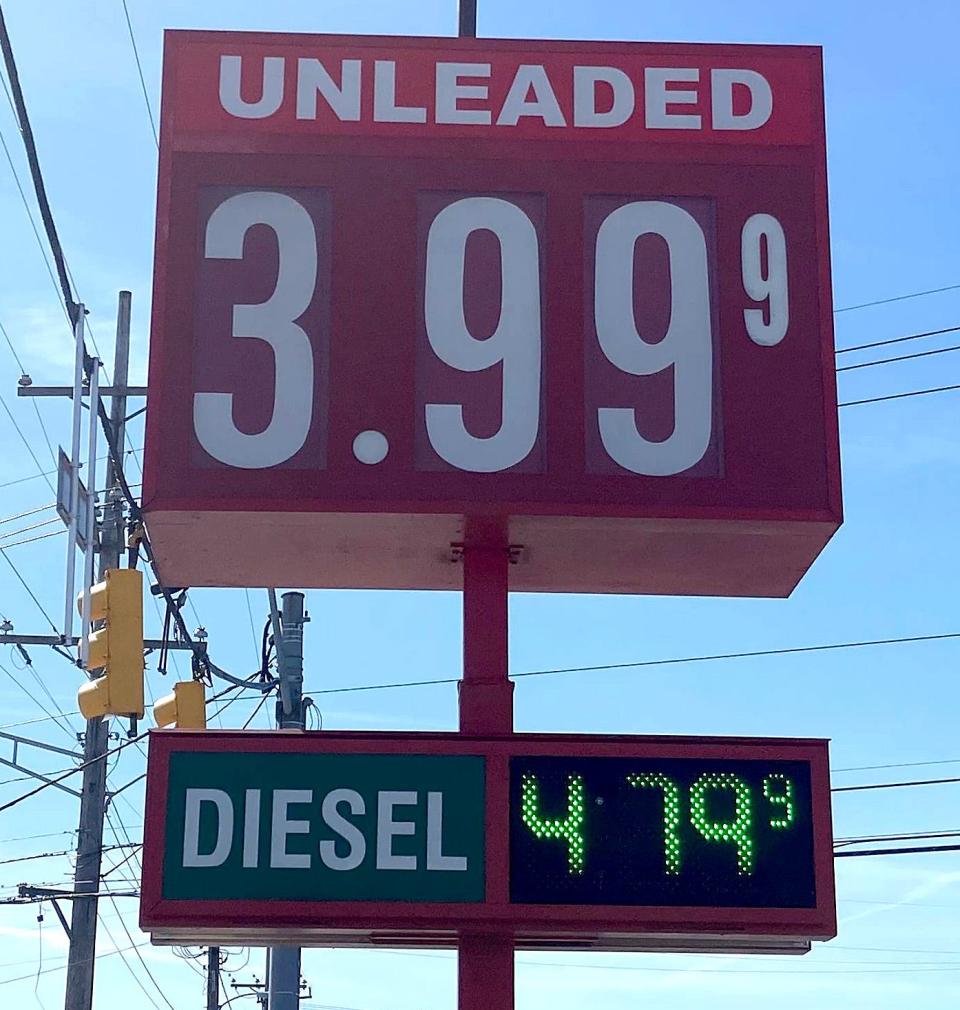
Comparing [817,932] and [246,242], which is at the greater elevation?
[246,242]

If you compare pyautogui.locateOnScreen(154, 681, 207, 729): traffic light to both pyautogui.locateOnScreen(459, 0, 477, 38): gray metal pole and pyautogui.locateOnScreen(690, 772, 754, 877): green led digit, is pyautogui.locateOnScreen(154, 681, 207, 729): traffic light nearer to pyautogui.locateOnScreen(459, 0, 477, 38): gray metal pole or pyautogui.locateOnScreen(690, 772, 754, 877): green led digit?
pyautogui.locateOnScreen(459, 0, 477, 38): gray metal pole

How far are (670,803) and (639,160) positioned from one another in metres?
2.79

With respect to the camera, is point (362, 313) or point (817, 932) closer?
point (817, 932)

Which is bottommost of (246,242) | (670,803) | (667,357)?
(670,803)

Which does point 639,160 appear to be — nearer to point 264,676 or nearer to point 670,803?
point 670,803

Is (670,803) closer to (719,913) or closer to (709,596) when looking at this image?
(719,913)

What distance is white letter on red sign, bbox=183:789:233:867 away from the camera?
6457 mm

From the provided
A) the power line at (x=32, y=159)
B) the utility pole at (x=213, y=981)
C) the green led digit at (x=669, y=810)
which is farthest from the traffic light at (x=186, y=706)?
the utility pole at (x=213, y=981)

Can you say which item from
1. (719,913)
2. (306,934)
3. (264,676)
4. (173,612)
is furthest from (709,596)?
Result: (264,676)

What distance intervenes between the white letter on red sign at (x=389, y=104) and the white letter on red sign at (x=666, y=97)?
99 centimetres

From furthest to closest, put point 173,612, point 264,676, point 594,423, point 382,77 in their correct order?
point 264,676 → point 173,612 → point 382,77 → point 594,423

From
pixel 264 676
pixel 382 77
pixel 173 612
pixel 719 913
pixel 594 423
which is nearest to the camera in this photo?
pixel 719 913

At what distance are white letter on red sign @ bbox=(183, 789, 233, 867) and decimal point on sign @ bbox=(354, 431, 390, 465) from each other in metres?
1.45

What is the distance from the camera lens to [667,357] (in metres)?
7.31
